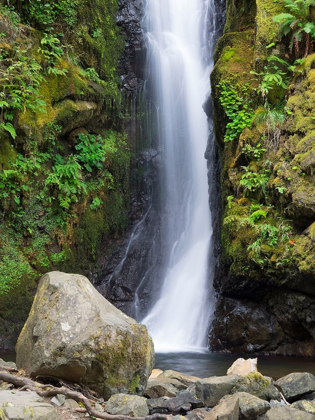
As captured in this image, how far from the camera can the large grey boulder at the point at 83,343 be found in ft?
14.3

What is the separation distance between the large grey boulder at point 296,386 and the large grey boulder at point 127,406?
1.76 meters

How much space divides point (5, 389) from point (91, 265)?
7883mm

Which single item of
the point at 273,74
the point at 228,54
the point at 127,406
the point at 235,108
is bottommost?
the point at 127,406

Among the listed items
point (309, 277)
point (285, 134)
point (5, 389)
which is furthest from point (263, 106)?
point (5, 389)

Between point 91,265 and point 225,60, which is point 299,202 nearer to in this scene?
point 225,60

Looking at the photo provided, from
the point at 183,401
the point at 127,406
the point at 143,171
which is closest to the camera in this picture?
the point at 127,406

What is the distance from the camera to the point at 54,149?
1120 cm

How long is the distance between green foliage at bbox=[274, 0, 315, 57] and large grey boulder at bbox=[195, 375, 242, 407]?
7664 millimetres

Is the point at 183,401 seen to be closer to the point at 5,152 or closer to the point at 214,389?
the point at 214,389

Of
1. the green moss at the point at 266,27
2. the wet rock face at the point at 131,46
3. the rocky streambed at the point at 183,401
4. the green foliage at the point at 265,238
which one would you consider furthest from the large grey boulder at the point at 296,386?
the wet rock face at the point at 131,46

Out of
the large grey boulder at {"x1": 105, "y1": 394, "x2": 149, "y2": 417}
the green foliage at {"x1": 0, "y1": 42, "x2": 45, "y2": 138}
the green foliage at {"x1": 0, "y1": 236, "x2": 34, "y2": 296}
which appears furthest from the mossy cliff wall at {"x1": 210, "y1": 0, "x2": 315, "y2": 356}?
the green foliage at {"x1": 0, "y1": 236, "x2": 34, "y2": 296}

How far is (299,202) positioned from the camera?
769 cm

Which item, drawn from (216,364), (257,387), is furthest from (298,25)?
(257,387)

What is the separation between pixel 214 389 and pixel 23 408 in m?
2.18
